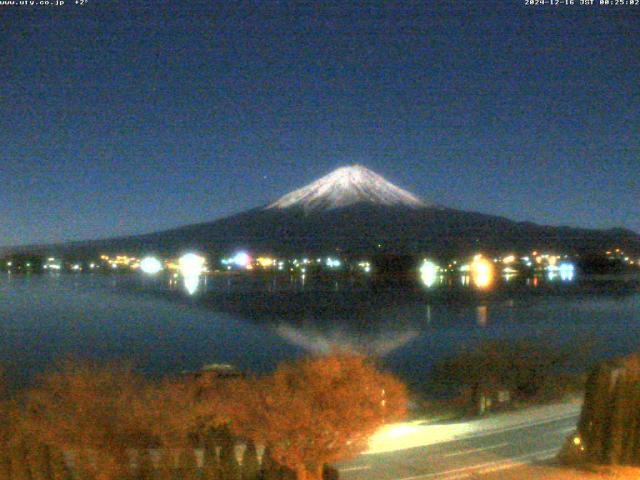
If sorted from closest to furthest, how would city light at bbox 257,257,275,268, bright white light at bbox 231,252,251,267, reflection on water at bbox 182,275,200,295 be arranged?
reflection on water at bbox 182,275,200,295, city light at bbox 257,257,275,268, bright white light at bbox 231,252,251,267

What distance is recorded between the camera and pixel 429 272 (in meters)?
45.4

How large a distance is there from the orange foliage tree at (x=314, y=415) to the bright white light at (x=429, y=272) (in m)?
34.9

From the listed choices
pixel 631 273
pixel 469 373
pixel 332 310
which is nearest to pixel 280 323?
pixel 332 310

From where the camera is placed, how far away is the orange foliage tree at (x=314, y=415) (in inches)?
290

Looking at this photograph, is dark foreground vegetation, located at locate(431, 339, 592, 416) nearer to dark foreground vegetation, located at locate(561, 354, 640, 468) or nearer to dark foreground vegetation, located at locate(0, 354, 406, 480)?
dark foreground vegetation, located at locate(561, 354, 640, 468)

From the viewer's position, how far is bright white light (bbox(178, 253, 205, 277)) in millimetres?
51094

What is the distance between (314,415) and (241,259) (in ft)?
139

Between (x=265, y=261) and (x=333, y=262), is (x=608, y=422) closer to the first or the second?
(x=333, y=262)

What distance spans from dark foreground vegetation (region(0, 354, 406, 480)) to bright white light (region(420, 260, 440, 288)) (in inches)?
1368

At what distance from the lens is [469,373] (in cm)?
1738

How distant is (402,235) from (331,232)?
157 inches

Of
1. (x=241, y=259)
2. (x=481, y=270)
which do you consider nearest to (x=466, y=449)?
(x=481, y=270)

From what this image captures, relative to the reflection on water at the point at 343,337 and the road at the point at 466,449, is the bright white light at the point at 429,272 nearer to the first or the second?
the reflection on water at the point at 343,337

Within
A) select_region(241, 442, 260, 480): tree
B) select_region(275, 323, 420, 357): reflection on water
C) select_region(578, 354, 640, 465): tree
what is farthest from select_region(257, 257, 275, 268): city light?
select_region(241, 442, 260, 480): tree
